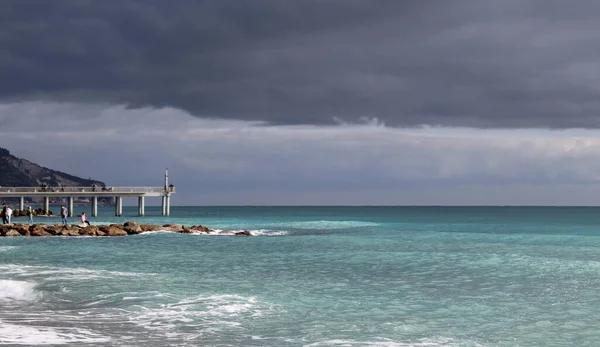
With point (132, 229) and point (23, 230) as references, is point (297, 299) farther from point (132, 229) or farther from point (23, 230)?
point (132, 229)

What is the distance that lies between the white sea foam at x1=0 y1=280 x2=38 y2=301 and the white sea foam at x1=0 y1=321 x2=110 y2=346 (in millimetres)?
5090

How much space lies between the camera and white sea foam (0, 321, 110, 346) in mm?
13680

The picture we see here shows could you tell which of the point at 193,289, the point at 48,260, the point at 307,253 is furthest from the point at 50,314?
the point at 307,253

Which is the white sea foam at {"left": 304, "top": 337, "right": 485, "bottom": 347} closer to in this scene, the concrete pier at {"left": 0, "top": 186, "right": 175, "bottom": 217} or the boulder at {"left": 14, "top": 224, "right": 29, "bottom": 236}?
the boulder at {"left": 14, "top": 224, "right": 29, "bottom": 236}

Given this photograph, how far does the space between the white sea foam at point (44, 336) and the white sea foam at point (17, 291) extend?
200 inches

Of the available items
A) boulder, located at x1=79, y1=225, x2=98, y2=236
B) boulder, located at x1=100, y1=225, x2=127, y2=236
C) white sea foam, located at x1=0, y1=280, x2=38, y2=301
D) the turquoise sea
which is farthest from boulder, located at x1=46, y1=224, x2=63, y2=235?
white sea foam, located at x1=0, y1=280, x2=38, y2=301

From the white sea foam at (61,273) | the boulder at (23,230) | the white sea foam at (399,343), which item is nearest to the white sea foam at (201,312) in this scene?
the white sea foam at (399,343)

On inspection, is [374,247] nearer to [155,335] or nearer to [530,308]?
[530,308]

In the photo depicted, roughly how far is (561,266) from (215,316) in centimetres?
1960

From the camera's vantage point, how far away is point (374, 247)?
143 feet

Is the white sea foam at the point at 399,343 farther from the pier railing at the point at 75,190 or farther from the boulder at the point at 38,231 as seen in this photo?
the pier railing at the point at 75,190

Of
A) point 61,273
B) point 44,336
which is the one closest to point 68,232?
point 61,273

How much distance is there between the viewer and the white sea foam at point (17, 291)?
20344mm

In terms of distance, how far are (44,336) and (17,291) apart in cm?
789
